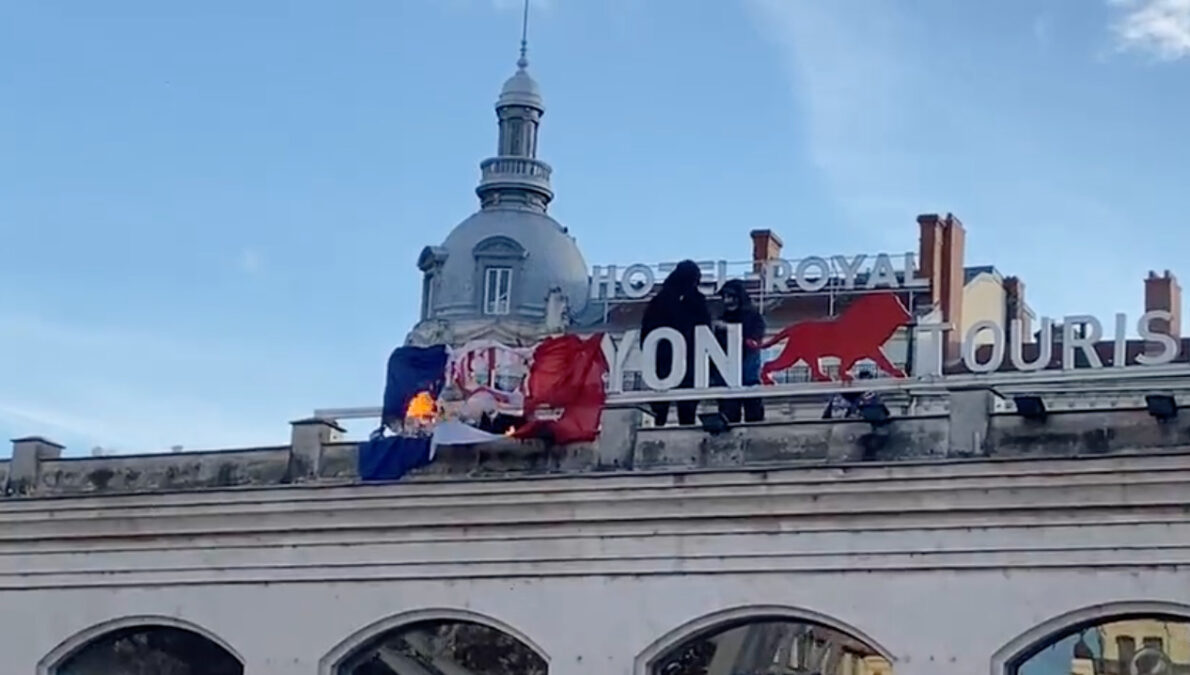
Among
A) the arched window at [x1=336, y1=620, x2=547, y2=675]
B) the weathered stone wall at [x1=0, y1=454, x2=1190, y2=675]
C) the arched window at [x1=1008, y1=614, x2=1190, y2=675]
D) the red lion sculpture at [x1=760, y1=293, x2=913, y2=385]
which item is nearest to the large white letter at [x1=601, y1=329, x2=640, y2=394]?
the weathered stone wall at [x1=0, y1=454, x2=1190, y2=675]

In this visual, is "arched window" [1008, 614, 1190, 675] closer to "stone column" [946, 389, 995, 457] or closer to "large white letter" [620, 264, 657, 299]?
"stone column" [946, 389, 995, 457]

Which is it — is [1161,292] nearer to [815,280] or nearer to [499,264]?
[815,280]

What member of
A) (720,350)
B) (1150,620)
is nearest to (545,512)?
(720,350)

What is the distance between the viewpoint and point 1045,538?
23.8 m

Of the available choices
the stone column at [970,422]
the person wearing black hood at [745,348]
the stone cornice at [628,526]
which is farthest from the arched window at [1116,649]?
the person wearing black hood at [745,348]

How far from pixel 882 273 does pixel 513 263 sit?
14253 millimetres

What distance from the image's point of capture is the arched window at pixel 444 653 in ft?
86.6

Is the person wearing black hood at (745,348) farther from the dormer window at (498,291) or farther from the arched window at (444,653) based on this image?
the dormer window at (498,291)

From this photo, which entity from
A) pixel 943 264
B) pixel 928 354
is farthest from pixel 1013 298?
pixel 928 354

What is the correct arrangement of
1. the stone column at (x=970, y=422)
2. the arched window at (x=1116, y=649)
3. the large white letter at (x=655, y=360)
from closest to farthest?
the arched window at (x=1116, y=649), the stone column at (x=970, y=422), the large white letter at (x=655, y=360)

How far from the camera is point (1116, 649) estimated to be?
23.4 m

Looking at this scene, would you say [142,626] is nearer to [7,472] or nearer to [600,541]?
[7,472]

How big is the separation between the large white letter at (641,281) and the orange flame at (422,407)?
34.3m

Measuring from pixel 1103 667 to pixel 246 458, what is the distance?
11.5 metres
